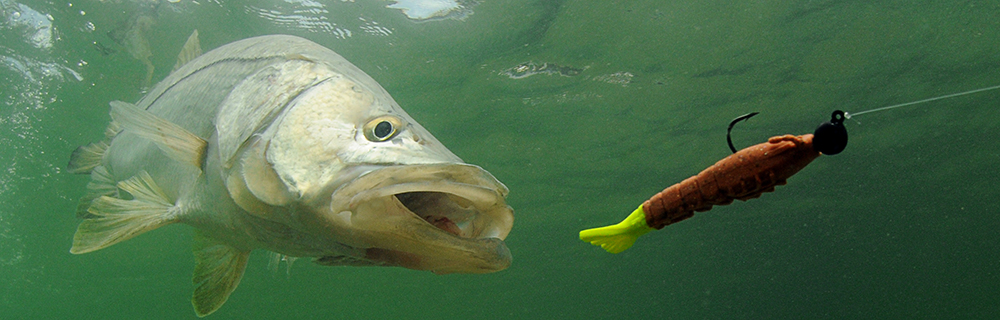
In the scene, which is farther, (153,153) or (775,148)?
(153,153)

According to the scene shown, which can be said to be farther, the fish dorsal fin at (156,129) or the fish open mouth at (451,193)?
the fish dorsal fin at (156,129)

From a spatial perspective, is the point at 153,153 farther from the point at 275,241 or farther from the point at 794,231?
the point at 794,231

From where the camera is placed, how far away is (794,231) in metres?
30.0

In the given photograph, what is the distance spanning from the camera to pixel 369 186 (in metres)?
1.87

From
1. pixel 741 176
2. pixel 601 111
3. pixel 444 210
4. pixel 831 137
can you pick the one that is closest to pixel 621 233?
pixel 741 176

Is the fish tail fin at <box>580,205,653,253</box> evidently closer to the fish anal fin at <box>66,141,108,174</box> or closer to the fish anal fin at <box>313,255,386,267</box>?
the fish anal fin at <box>313,255,386,267</box>

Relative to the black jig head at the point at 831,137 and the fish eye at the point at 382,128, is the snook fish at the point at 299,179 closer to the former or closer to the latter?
the fish eye at the point at 382,128

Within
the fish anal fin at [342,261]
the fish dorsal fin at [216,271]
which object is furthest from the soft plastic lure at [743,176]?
the fish dorsal fin at [216,271]

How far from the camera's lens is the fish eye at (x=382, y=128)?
213cm

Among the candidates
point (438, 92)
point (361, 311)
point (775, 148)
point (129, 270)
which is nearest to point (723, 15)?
point (438, 92)

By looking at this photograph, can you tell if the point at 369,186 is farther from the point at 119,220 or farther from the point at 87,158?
the point at 87,158

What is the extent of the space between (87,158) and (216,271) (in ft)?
8.20

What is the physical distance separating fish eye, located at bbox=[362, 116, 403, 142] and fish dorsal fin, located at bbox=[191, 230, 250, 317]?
6.15 feet

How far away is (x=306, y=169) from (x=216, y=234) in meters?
1.61
